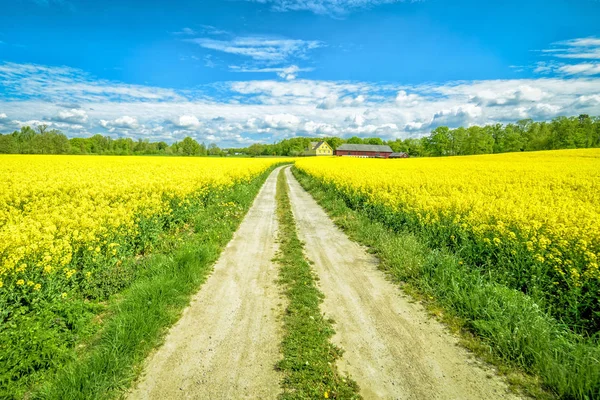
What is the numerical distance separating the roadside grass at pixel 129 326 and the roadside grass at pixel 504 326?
4691 mm

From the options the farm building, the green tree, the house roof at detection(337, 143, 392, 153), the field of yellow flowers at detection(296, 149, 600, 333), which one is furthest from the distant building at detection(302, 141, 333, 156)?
the field of yellow flowers at detection(296, 149, 600, 333)

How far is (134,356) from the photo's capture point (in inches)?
145

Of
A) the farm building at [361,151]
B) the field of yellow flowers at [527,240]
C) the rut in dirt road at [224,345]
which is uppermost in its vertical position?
the farm building at [361,151]

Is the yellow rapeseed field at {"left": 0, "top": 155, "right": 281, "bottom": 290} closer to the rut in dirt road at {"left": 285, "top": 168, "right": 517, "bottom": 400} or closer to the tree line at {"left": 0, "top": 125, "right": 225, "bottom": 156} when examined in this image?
the rut in dirt road at {"left": 285, "top": 168, "right": 517, "bottom": 400}

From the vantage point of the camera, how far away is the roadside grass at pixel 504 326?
321cm

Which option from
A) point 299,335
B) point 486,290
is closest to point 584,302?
point 486,290

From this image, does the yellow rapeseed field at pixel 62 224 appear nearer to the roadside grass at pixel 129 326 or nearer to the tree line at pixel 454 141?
the roadside grass at pixel 129 326

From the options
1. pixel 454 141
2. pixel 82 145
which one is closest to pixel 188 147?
Answer: pixel 82 145

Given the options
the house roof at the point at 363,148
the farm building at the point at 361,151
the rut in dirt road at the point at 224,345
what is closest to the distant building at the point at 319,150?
the farm building at the point at 361,151

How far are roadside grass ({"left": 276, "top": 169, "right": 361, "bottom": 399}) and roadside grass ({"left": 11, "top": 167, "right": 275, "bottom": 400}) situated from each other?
77.0 inches

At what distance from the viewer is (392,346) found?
4.05 meters

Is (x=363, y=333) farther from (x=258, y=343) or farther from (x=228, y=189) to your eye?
(x=228, y=189)

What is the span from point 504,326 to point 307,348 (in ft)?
9.91

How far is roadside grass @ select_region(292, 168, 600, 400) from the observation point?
10.5ft
